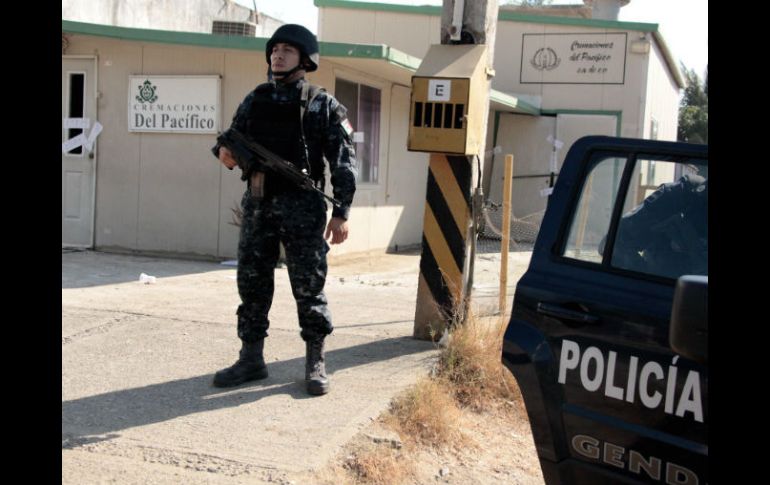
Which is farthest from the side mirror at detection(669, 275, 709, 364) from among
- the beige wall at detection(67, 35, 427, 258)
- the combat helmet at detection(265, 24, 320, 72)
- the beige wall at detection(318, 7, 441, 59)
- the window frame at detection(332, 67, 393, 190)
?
the beige wall at detection(318, 7, 441, 59)

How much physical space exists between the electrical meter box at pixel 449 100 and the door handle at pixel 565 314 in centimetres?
268

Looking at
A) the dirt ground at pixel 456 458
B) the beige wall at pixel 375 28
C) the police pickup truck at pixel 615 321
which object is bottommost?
the dirt ground at pixel 456 458

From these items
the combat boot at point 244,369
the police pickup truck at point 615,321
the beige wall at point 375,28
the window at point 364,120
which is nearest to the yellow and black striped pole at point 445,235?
the combat boot at point 244,369

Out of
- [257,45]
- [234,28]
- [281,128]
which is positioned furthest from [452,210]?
[234,28]

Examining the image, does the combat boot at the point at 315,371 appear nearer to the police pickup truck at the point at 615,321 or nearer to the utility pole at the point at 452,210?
the utility pole at the point at 452,210

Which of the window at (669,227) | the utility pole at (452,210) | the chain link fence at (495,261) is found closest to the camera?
the window at (669,227)

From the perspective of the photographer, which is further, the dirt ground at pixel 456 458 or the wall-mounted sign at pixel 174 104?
the wall-mounted sign at pixel 174 104

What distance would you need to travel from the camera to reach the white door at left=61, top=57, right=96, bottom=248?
10.2 meters

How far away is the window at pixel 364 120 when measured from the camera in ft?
34.3

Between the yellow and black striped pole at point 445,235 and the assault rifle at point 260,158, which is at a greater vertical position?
the assault rifle at point 260,158

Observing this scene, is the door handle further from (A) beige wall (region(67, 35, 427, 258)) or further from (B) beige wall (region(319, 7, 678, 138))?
(B) beige wall (region(319, 7, 678, 138))

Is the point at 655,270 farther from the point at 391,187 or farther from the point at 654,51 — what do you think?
the point at 654,51

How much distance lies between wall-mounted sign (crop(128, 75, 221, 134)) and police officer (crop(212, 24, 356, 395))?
5.37 metres

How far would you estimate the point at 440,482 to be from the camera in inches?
152
